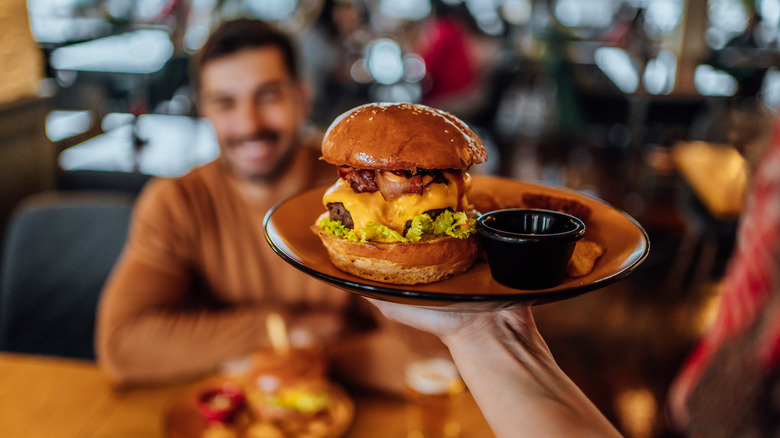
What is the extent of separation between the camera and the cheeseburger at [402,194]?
3.51ft

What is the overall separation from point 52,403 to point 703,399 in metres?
2.38

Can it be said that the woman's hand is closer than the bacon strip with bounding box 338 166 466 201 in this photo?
Yes

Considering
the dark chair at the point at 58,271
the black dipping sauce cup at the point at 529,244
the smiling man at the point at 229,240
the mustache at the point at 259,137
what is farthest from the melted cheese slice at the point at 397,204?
the dark chair at the point at 58,271

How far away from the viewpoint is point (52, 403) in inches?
65.9

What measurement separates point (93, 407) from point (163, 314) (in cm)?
54

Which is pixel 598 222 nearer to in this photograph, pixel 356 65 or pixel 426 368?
pixel 426 368

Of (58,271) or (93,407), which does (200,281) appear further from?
(93,407)

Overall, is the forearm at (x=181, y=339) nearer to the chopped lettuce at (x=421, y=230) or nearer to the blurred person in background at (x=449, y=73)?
the chopped lettuce at (x=421, y=230)

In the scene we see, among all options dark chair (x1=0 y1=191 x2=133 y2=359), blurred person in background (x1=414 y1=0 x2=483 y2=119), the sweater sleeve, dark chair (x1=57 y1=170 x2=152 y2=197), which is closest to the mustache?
the sweater sleeve

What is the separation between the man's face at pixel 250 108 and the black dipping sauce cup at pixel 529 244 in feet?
4.99

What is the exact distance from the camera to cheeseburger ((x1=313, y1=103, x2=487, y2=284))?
3.51ft

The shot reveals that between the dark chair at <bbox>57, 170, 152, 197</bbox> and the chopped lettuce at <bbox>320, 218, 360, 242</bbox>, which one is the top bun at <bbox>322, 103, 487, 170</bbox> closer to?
the chopped lettuce at <bbox>320, 218, 360, 242</bbox>

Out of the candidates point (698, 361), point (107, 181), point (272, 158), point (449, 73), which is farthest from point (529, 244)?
point (449, 73)

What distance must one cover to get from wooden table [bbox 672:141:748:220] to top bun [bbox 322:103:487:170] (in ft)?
10.1
